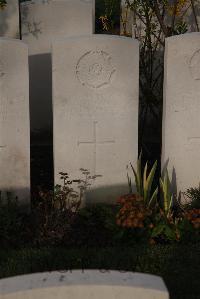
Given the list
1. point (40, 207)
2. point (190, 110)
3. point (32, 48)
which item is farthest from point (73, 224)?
point (32, 48)

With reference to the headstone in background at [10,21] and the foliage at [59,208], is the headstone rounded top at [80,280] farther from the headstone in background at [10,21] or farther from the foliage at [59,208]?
the headstone in background at [10,21]

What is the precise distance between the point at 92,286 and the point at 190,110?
10.5 ft

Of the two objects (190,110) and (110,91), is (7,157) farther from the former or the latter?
(190,110)

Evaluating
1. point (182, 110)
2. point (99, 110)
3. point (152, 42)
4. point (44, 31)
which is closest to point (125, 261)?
point (99, 110)

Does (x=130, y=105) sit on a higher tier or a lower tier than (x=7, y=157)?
higher

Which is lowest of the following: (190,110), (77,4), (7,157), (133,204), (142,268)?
(142,268)

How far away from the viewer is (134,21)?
7152 millimetres

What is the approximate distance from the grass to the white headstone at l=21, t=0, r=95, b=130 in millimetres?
3810

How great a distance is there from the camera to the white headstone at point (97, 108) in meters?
4.57

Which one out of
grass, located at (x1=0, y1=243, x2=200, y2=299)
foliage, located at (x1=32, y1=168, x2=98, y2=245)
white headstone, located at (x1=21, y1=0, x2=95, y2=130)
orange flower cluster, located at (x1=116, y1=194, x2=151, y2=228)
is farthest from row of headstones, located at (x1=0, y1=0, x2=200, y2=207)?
white headstone, located at (x1=21, y1=0, x2=95, y2=130)

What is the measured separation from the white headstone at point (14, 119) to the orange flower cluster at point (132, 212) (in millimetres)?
1094

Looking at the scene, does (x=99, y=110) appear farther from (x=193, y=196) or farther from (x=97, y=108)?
(x=193, y=196)

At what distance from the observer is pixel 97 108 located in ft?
15.4

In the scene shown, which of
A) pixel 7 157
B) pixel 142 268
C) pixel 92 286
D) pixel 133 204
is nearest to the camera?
pixel 92 286
